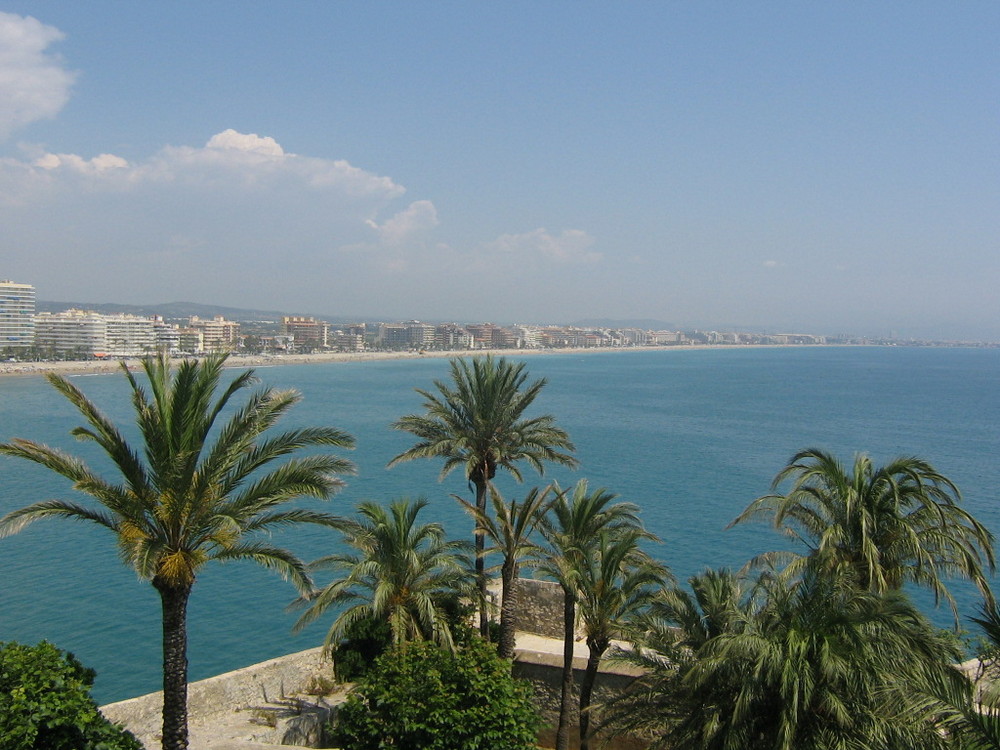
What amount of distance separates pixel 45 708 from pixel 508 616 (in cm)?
839

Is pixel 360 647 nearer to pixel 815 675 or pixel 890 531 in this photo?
pixel 815 675

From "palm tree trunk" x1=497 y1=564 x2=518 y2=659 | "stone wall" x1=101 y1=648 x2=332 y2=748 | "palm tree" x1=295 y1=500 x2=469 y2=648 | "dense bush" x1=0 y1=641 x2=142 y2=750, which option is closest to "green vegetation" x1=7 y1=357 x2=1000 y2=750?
"dense bush" x1=0 y1=641 x2=142 y2=750

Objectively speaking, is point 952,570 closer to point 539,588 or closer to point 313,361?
point 539,588

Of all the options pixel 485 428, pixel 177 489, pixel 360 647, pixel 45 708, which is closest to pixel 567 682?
pixel 360 647

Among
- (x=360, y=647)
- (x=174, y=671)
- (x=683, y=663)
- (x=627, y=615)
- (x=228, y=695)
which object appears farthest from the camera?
(x=360, y=647)

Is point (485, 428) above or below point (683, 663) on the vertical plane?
above

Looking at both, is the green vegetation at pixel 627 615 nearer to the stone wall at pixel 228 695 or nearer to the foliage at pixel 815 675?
the foliage at pixel 815 675

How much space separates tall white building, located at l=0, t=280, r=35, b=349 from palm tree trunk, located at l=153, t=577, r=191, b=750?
172764 millimetres

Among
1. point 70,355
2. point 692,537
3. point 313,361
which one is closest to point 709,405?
point 692,537

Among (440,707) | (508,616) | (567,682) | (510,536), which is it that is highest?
(510,536)

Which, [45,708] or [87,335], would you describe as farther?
[87,335]

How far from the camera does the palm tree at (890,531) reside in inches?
409

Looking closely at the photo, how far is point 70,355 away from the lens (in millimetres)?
150375

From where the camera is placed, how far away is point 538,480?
4203 cm
